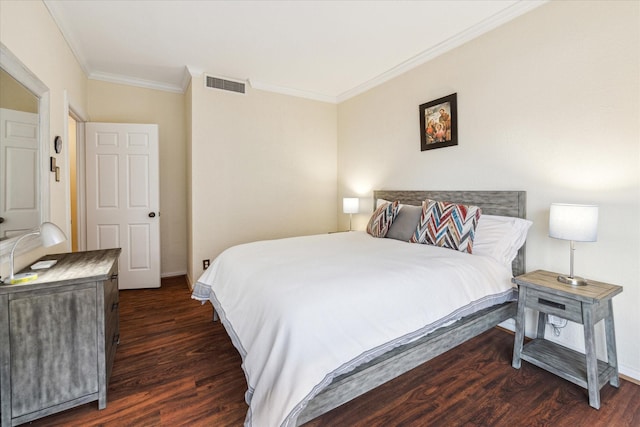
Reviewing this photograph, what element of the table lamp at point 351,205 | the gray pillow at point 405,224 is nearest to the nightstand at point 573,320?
the gray pillow at point 405,224

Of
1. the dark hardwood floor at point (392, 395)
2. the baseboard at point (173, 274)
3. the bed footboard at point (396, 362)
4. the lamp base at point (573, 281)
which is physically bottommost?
the dark hardwood floor at point (392, 395)

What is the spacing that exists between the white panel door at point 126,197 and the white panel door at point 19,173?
171 centimetres

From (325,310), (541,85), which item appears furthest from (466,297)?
(541,85)

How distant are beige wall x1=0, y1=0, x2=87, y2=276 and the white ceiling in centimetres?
21

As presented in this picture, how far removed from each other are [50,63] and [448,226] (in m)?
3.47

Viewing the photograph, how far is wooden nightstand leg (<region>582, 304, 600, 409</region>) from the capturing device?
1614 mm

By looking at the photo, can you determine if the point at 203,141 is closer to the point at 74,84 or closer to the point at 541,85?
the point at 74,84

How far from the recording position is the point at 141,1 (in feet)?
7.36

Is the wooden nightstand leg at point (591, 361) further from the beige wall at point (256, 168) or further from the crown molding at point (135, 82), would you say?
the crown molding at point (135, 82)

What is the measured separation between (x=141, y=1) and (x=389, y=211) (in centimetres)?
282

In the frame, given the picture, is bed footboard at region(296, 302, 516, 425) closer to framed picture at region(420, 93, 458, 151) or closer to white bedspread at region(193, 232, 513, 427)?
white bedspread at region(193, 232, 513, 427)

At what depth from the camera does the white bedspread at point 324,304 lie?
1231mm

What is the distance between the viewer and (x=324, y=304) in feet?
4.51

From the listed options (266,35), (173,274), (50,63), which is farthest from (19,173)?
(173,274)
